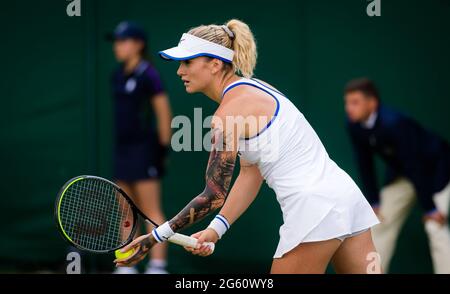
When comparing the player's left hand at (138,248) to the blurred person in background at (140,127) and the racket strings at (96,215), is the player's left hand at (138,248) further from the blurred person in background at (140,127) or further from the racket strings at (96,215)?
the blurred person in background at (140,127)

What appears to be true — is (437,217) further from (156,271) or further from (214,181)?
(214,181)

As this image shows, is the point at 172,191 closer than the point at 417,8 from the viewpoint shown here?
No

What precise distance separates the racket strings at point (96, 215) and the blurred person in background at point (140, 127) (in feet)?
5.95

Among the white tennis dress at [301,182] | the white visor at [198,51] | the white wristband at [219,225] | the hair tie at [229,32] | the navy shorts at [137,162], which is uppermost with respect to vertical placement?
the hair tie at [229,32]

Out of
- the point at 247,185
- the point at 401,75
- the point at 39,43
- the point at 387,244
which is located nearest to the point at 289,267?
the point at 247,185

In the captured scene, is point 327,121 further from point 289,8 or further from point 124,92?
point 124,92

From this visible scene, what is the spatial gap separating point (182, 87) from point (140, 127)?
16.0 inches

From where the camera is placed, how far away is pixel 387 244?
5.89 m

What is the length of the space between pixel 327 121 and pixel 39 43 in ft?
6.97

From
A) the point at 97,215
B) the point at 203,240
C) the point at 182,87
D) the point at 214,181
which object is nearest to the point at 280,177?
the point at 214,181

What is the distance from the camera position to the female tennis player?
3705 mm

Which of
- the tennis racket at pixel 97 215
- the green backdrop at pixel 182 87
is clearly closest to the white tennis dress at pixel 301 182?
the tennis racket at pixel 97 215

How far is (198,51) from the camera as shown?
12.8ft

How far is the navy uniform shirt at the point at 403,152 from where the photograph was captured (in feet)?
18.7
